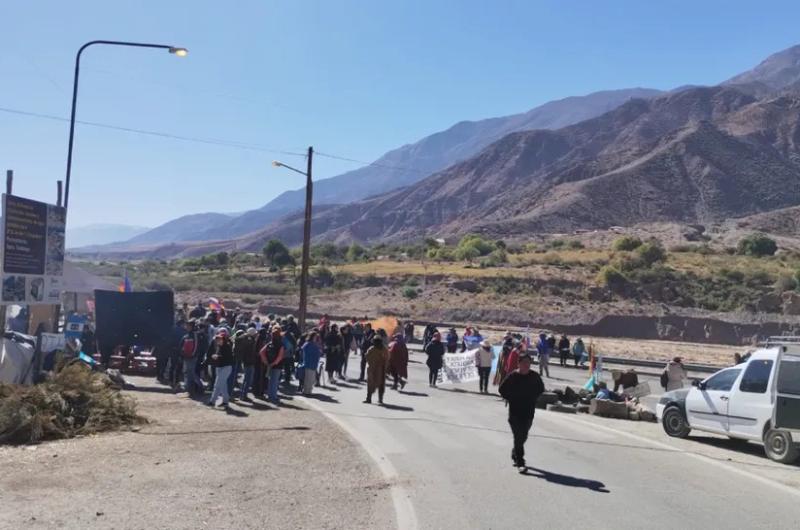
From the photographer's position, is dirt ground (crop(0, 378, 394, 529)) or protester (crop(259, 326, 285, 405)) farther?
protester (crop(259, 326, 285, 405))

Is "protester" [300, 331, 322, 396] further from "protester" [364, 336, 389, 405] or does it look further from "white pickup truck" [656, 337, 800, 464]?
"white pickup truck" [656, 337, 800, 464]

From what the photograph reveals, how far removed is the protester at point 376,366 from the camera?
17.2 meters

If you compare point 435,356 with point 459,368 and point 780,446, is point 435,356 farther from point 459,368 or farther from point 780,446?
point 780,446

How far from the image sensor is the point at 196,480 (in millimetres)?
9008

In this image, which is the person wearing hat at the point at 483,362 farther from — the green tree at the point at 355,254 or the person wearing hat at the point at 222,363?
the green tree at the point at 355,254

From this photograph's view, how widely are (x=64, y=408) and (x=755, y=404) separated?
1081 cm

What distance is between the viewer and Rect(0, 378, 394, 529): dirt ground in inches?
295

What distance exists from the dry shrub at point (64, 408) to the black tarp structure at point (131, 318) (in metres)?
7.36

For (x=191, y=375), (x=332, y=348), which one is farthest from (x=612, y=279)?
(x=191, y=375)

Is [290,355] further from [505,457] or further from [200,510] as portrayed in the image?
[200,510]

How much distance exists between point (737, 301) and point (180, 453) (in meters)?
67.5

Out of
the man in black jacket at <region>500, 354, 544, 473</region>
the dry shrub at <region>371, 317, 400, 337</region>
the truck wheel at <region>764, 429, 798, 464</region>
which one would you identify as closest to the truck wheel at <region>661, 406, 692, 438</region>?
the truck wheel at <region>764, 429, 798, 464</region>

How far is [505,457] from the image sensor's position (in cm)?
1142

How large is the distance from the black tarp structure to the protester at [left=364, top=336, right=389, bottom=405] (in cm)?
608
